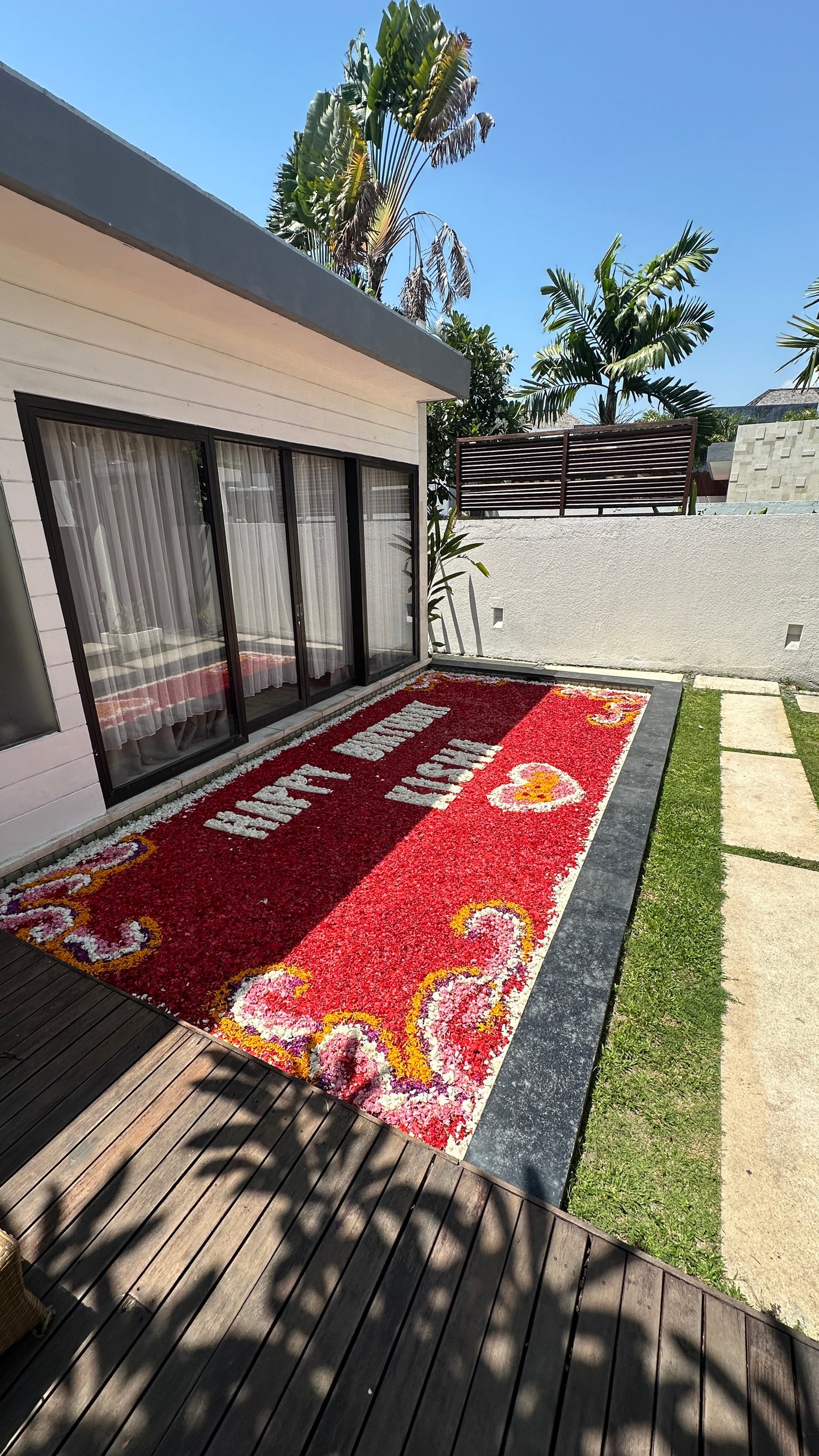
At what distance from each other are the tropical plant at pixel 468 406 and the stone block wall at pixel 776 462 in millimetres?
5068

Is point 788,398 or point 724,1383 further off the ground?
point 788,398

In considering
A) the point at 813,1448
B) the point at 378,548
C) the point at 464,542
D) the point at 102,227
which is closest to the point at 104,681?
the point at 102,227

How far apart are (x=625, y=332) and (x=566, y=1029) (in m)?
13.7

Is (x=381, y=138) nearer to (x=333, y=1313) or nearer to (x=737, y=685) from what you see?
(x=737, y=685)

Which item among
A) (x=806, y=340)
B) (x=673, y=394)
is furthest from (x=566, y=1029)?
(x=673, y=394)

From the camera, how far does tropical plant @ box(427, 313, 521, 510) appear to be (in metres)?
10.5

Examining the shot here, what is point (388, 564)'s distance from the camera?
241 inches

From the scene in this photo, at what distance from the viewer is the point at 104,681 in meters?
3.44

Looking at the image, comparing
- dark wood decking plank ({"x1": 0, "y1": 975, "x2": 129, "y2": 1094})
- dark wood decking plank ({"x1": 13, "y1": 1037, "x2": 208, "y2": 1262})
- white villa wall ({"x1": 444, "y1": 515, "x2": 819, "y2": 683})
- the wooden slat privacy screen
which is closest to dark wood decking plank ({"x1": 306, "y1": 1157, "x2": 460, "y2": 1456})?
dark wood decking plank ({"x1": 13, "y1": 1037, "x2": 208, "y2": 1262})

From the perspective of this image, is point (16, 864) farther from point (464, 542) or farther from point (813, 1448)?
point (464, 542)

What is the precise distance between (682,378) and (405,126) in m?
6.56

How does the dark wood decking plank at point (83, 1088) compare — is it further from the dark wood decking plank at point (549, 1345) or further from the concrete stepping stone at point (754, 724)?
the concrete stepping stone at point (754, 724)

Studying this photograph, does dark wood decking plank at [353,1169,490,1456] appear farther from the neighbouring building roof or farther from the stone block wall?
the neighbouring building roof

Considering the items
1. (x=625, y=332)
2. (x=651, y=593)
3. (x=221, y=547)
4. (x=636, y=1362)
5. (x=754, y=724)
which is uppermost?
(x=625, y=332)
